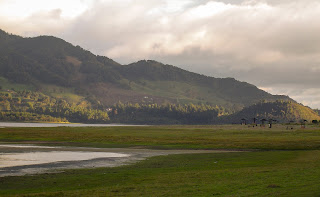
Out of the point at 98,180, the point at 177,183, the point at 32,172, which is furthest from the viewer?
the point at 32,172

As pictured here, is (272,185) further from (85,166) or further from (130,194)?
(85,166)

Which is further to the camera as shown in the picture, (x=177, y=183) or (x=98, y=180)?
(x=98, y=180)

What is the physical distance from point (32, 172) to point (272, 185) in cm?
2691

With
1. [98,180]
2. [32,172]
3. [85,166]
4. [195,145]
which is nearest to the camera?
[98,180]

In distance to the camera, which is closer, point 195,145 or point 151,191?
point 151,191

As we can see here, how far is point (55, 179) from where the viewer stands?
1548 inches

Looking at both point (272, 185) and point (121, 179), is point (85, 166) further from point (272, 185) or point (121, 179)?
point (272, 185)

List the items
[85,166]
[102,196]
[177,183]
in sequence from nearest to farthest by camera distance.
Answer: [102,196]
[177,183]
[85,166]

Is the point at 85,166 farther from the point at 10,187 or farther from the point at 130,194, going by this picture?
the point at 130,194

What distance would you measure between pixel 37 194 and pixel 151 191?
8388mm

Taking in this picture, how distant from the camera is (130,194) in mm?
29453

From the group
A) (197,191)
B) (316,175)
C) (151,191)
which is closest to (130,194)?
(151,191)

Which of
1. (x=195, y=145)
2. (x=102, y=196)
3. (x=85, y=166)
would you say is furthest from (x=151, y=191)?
(x=195, y=145)

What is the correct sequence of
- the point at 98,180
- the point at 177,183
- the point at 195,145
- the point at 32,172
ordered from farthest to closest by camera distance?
the point at 195,145
the point at 32,172
the point at 98,180
the point at 177,183
